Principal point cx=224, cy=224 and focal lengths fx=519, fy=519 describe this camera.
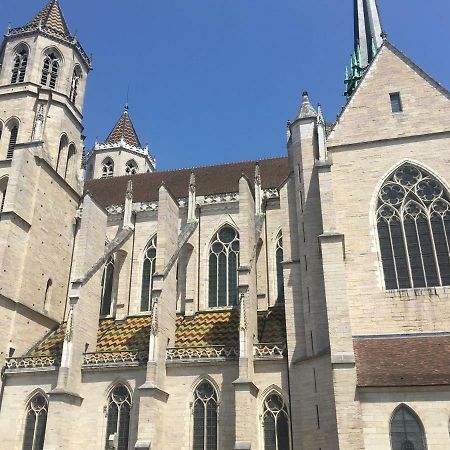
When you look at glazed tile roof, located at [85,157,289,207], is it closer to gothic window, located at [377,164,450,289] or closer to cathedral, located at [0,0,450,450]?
cathedral, located at [0,0,450,450]

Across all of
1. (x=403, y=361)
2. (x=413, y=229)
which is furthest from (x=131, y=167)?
(x=403, y=361)

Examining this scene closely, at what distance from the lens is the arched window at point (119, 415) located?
16500 mm

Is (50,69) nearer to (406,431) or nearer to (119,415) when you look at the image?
(119,415)

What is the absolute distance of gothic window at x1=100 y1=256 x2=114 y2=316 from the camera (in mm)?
22498

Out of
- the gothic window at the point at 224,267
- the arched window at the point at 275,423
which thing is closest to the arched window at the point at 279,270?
the gothic window at the point at 224,267

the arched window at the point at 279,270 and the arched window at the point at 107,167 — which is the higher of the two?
the arched window at the point at 107,167

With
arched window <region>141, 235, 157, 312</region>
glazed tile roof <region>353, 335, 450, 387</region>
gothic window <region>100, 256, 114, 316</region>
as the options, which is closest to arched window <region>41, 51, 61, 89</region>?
gothic window <region>100, 256, 114, 316</region>

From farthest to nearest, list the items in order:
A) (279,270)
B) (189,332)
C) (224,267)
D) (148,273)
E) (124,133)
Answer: (124,133), (148,273), (224,267), (279,270), (189,332)

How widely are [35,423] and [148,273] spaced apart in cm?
753

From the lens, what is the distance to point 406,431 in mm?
12516

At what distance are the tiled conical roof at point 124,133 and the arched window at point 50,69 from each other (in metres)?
12.5

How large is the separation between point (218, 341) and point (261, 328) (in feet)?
5.84

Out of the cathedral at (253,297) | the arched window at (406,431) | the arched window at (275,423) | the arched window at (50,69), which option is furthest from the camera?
the arched window at (50,69)

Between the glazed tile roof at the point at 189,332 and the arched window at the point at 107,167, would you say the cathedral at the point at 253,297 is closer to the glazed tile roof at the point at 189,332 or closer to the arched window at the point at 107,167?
the glazed tile roof at the point at 189,332
